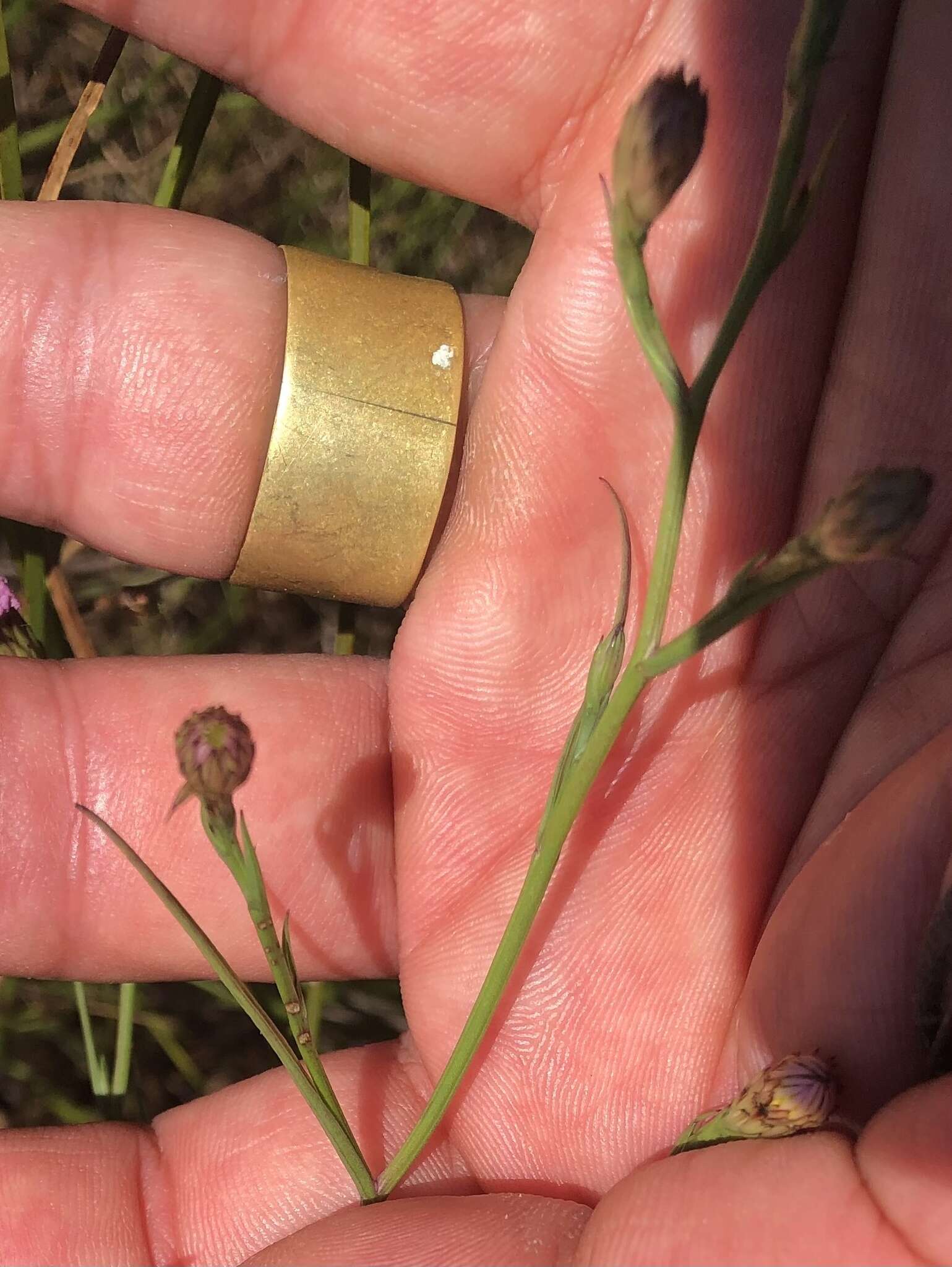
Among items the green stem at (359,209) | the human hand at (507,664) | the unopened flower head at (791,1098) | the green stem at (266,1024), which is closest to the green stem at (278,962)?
the green stem at (266,1024)

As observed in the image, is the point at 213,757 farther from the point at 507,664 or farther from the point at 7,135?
the point at 7,135

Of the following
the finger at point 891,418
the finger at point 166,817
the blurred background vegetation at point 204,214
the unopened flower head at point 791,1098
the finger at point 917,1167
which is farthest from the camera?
the blurred background vegetation at point 204,214

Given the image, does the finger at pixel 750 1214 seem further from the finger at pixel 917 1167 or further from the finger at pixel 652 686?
the finger at pixel 652 686

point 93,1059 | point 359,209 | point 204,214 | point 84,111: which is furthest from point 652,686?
point 204,214

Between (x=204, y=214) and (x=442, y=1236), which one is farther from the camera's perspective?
(x=204, y=214)

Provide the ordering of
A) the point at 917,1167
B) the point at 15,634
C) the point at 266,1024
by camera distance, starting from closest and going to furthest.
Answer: the point at 917,1167 < the point at 266,1024 < the point at 15,634

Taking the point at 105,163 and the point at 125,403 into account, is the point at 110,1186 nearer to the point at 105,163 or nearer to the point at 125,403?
the point at 125,403
